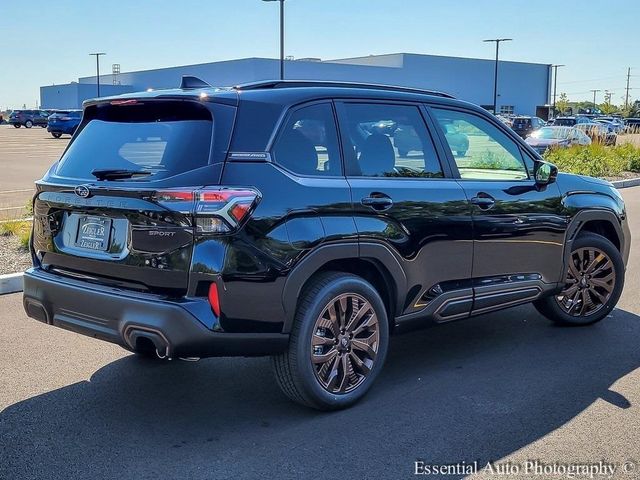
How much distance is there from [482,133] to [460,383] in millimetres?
1860

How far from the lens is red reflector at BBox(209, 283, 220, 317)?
382 centimetres

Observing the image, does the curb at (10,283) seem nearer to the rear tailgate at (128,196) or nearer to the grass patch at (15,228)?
the grass patch at (15,228)

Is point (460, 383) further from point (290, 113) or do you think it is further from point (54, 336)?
point (54, 336)

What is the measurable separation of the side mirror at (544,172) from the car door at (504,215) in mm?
44

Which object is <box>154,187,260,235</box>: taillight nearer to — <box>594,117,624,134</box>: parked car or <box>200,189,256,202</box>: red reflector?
<box>200,189,256,202</box>: red reflector

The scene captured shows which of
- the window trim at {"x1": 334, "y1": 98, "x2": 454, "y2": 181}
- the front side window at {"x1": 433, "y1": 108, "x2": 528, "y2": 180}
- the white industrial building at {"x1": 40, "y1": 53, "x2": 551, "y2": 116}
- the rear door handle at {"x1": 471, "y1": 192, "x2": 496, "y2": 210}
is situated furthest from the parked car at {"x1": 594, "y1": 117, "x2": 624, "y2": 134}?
the window trim at {"x1": 334, "y1": 98, "x2": 454, "y2": 181}

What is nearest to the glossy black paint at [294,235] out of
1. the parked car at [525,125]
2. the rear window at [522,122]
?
the parked car at [525,125]

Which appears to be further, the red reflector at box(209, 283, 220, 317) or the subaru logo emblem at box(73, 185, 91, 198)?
the subaru logo emblem at box(73, 185, 91, 198)

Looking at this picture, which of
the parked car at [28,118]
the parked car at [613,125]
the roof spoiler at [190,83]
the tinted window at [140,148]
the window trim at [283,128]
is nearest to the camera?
the tinted window at [140,148]

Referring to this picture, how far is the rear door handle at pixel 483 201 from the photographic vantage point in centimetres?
512

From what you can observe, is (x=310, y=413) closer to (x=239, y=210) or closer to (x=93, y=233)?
(x=239, y=210)

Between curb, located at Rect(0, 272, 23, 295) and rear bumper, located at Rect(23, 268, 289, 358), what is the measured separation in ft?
10.4

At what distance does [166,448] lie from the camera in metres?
3.94

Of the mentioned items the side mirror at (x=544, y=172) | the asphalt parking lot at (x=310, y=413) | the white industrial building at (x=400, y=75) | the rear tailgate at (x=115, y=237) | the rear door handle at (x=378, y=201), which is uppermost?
the white industrial building at (x=400, y=75)
